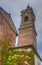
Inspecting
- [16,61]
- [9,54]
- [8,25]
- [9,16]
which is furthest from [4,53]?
[9,16]

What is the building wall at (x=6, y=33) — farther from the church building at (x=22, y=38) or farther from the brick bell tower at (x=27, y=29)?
the brick bell tower at (x=27, y=29)

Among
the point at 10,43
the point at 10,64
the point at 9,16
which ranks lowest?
the point at 10,64

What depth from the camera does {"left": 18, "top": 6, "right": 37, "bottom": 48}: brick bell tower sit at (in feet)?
55.1

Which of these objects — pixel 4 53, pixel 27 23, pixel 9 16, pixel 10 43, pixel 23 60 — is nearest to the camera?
pixel 23 60

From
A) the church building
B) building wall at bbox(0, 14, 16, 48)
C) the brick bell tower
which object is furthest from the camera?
the brick bell tower

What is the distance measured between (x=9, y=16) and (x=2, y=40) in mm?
3999

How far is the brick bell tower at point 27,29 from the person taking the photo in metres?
16.8

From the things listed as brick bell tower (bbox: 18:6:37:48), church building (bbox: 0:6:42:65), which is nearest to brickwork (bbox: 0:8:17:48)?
church building (bbox: 0:6:42:65)

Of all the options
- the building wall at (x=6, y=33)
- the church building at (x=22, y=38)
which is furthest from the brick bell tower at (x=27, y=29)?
the building wall at (x=6, y=33)

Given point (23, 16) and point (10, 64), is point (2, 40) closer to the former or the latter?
point (10, 64)

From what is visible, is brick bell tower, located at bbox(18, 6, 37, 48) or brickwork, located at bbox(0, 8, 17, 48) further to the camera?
brick bell tower, located at bbox(18, 6, 37, 48)

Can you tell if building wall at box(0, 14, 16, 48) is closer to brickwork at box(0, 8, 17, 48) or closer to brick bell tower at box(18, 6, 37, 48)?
brickwork at box(0, 8, 17, 48)

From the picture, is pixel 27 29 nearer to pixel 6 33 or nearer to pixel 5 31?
pixel 6 33

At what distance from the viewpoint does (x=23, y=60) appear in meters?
12.0
